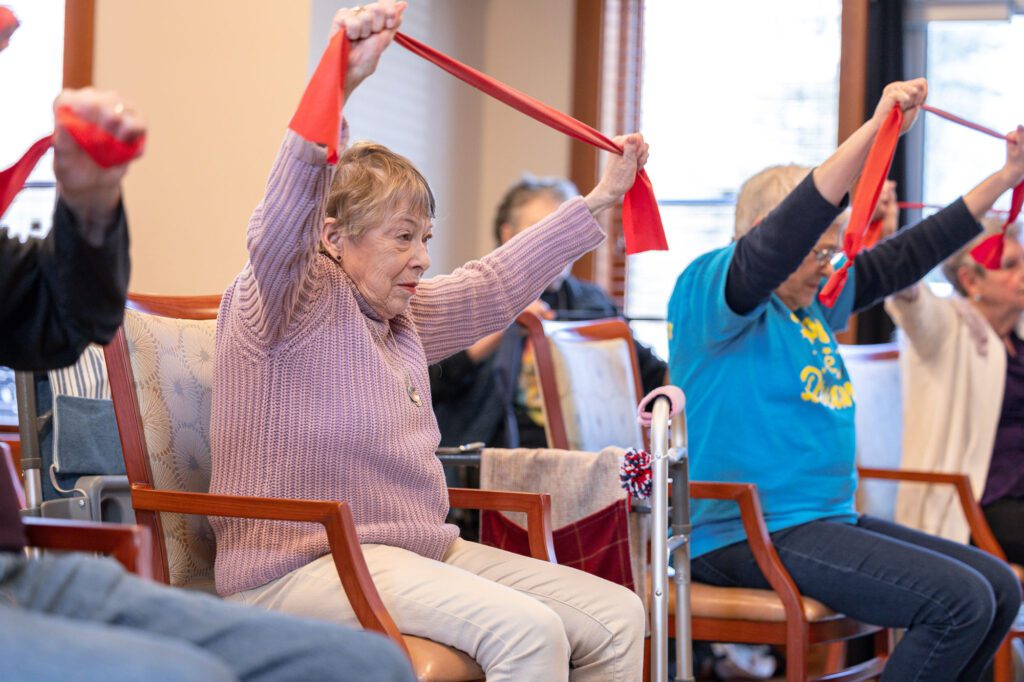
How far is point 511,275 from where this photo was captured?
7.48ft

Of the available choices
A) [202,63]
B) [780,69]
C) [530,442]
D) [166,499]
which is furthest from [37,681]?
[780,69]

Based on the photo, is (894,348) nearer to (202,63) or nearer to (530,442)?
(530,442)

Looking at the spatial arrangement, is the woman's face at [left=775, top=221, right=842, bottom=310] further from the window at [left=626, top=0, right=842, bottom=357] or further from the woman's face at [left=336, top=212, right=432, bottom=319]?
the window at [left=626, top=0, right=842, bottom=357]

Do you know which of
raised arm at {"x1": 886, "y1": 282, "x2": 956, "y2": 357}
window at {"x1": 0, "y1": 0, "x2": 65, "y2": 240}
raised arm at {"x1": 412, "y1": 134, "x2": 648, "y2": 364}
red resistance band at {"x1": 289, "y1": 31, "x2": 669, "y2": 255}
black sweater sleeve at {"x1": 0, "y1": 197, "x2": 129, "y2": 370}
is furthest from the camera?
window at {"x1": 0, "y1": 0, "x2": 65, "y2": 240}

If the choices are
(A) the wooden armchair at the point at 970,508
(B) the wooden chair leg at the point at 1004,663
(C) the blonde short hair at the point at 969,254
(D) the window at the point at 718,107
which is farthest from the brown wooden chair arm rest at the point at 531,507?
(D) the window at the point at 718,107

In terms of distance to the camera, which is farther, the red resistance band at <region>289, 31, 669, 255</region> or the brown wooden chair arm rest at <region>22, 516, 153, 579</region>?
the red resistance band at <region>289, 31, 669, 255</region>

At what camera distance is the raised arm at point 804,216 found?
7.56 ft

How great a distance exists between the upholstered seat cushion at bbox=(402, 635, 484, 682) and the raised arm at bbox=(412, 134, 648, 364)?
623 millimetres

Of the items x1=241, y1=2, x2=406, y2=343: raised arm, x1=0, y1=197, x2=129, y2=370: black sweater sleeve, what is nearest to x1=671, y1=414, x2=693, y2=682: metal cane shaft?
x1=241, y1=2, x2=406, y2=343: raised arm

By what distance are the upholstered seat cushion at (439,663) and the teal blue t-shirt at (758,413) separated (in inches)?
37.3

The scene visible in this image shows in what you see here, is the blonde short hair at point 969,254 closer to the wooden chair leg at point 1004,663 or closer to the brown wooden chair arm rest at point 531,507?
the wooden chair leg at point 1004,663

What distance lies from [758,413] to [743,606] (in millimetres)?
401

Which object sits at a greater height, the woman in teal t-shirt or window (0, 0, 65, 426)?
window (0, 0, 65, 426)

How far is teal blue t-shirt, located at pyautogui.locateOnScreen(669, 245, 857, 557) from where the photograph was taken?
256 centimetres
